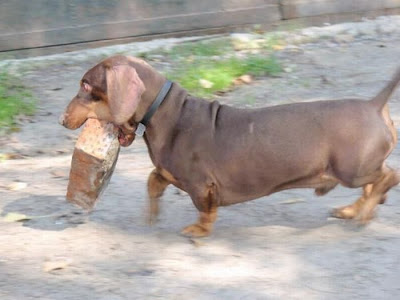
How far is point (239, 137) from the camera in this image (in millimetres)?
4863

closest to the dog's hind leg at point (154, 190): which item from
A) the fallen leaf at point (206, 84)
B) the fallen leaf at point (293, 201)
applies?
the fallen leaf at point (293, 201)

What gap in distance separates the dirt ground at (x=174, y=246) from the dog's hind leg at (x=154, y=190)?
0.09 m

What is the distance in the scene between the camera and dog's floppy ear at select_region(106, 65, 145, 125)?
184 inches

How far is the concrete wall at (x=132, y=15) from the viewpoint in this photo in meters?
9.23

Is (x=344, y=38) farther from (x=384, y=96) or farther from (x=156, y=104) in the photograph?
(x=156, y=104)

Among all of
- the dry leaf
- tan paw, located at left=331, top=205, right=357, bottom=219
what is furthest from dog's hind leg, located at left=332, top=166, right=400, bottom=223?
the dry leaf

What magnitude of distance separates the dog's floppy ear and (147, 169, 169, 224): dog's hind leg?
0.48 metres

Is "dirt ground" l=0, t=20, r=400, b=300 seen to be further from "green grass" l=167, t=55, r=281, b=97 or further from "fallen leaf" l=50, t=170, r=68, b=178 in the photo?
"green grass" l=167, t=55, r=281, b=97

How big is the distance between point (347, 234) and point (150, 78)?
1.53 metres

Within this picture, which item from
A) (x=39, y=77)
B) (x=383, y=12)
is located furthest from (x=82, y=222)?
(x=383, y=12)

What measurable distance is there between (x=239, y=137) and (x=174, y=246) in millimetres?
758

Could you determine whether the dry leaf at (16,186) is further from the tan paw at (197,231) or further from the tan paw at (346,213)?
the tan paw at (346,213)

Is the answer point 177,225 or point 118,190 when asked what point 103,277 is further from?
point 118,190

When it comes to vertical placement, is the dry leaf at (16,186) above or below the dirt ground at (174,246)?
below
